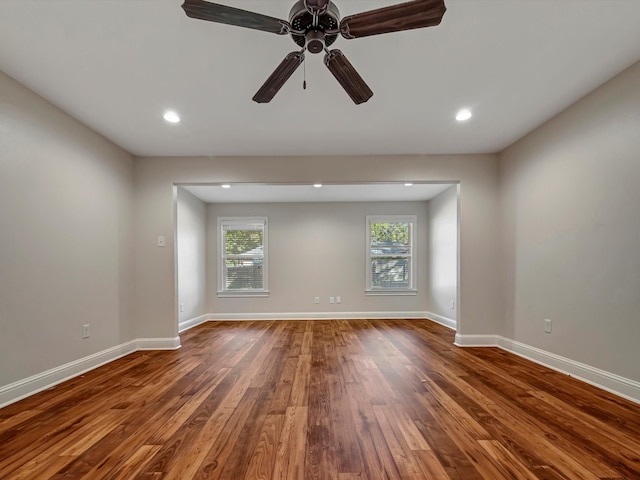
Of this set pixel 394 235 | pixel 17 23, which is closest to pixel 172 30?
pixel 17 23

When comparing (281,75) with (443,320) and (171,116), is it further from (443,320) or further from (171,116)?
(443,320)

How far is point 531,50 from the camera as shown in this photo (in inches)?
74.8

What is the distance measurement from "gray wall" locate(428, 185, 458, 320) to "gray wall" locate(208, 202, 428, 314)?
212 millimetres

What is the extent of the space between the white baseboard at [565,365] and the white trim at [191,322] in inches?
170

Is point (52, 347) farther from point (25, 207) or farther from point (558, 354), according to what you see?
point (558, 354)

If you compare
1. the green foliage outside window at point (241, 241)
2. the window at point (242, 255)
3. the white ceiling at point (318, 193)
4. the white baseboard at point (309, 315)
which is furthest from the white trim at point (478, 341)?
the green foliage outside window at point (241, 241)

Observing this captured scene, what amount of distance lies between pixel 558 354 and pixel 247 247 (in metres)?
5.07

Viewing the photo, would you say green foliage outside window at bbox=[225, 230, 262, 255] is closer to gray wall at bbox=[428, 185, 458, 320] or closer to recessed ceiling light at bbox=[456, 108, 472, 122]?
gray wall at bbox=[428, 185, 458, 320]

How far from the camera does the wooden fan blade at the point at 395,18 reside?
127 centimetres

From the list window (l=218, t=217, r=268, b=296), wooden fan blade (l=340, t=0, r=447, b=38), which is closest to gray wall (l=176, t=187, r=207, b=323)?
window (l=218, t=217, r=268, b=296)

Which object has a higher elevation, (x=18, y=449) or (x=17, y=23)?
(x=17, y=23)

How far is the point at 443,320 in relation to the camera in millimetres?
5059

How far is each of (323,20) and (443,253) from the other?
458cm

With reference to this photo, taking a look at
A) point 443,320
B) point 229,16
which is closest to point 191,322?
point 443,320
